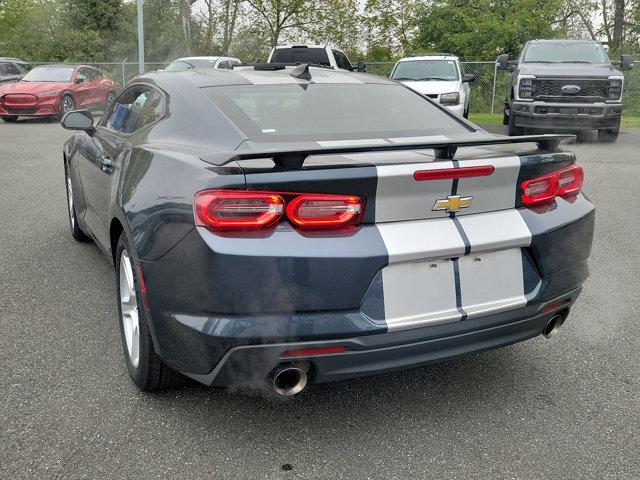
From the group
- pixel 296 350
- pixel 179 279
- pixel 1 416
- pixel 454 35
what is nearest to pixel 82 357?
pixel 1 416

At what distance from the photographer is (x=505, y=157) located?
2725 millimetres

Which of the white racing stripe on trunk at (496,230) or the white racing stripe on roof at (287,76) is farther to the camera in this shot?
the white racing stripe on roof at (287,76)

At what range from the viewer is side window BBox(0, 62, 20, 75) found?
69.7 feet

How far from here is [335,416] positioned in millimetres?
2881

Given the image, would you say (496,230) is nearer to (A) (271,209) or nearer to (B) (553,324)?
(B) (553,324)

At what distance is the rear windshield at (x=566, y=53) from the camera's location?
13.7 meters

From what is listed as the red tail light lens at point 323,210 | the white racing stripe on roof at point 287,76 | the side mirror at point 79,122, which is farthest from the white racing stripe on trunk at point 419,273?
the side mirror at point 79,122

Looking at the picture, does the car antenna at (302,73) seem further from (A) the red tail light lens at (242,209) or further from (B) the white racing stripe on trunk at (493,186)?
(A) the red tail light lens at (242,209)

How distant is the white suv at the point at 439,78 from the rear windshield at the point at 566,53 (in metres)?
1.52

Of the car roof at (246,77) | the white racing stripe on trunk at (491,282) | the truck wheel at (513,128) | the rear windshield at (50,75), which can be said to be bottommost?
the truck wheel at (513,128)

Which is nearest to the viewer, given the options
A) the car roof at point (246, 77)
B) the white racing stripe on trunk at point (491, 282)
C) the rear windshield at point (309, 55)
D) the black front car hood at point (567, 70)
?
the white racing stripe on trunk at point (491, 282)

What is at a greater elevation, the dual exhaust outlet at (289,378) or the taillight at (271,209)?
the taillight at (271,209)

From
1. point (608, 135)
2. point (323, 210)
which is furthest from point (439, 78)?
point (323, 210)

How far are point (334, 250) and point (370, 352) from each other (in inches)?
15.7
